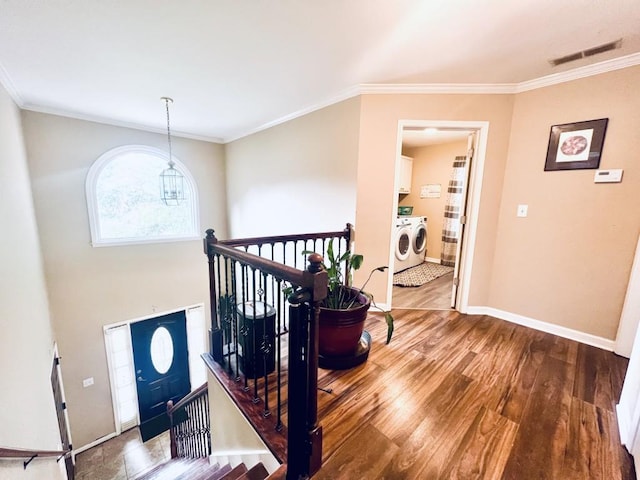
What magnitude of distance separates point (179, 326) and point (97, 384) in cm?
127

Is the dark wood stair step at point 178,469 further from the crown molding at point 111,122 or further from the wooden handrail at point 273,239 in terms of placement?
the crown molding at point 111,122

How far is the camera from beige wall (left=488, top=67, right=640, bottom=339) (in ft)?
6.46

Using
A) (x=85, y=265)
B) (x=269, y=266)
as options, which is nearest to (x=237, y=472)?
(x=269, y=266)

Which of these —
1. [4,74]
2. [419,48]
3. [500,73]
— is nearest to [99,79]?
[4,74]

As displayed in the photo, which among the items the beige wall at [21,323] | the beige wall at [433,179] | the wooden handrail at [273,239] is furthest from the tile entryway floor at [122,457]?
the beige wall at [433,179]

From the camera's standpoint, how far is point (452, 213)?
191 inches

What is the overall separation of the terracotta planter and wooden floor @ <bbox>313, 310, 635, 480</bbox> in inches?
6.2

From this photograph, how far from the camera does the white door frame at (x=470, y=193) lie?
96.9 inches

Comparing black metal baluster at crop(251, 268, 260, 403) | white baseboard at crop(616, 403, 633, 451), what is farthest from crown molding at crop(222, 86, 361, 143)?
white baseboard at crop(616, 403, 633, 451)

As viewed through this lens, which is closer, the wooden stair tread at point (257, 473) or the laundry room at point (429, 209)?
the wooden stair tread at point (257, 473)

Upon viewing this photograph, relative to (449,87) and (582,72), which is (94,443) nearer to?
(449,87)

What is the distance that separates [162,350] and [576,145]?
237 inches

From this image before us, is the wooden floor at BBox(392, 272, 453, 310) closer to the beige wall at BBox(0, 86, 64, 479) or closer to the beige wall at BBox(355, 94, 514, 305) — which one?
the beige wall at BBox(355, 94, 514, 305)

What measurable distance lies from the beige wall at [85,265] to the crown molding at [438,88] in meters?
3.36
